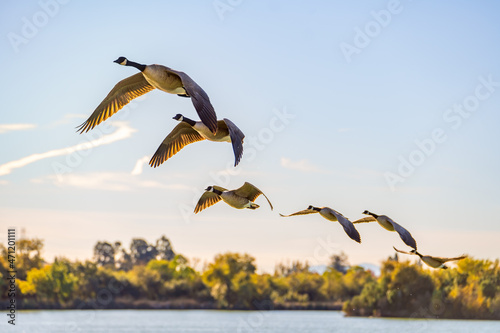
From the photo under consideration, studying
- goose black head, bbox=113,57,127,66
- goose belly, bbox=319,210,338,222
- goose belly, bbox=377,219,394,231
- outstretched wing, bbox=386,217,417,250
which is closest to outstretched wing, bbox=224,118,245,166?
goose black head, bbox=113,57,127,66

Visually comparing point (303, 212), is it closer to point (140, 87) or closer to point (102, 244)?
point (140, 87)

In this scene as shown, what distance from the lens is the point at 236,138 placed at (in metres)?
10.8

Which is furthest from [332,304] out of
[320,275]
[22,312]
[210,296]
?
[22,312]

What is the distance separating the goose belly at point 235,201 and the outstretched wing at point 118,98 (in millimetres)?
2329

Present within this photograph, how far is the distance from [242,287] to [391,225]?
7608 cm

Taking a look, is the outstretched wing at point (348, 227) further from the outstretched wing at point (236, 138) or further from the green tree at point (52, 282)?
the green tree at point (52, 282)

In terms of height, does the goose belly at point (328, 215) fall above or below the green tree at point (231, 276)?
below

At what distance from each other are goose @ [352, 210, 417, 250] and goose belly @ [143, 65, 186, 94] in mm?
3732

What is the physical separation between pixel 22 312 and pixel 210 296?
23.6 meters

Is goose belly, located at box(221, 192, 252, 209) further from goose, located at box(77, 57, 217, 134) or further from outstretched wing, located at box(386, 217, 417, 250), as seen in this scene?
outstretched wing, located at box(386, 217, 417, 250)

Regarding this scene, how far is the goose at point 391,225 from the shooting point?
1208cm

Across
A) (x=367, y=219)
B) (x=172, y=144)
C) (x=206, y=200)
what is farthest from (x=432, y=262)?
(x=172, y=144)

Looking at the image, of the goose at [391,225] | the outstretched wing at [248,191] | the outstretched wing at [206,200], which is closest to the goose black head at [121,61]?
the outstretched wing at [248,191]

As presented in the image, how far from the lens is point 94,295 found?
303 feet
